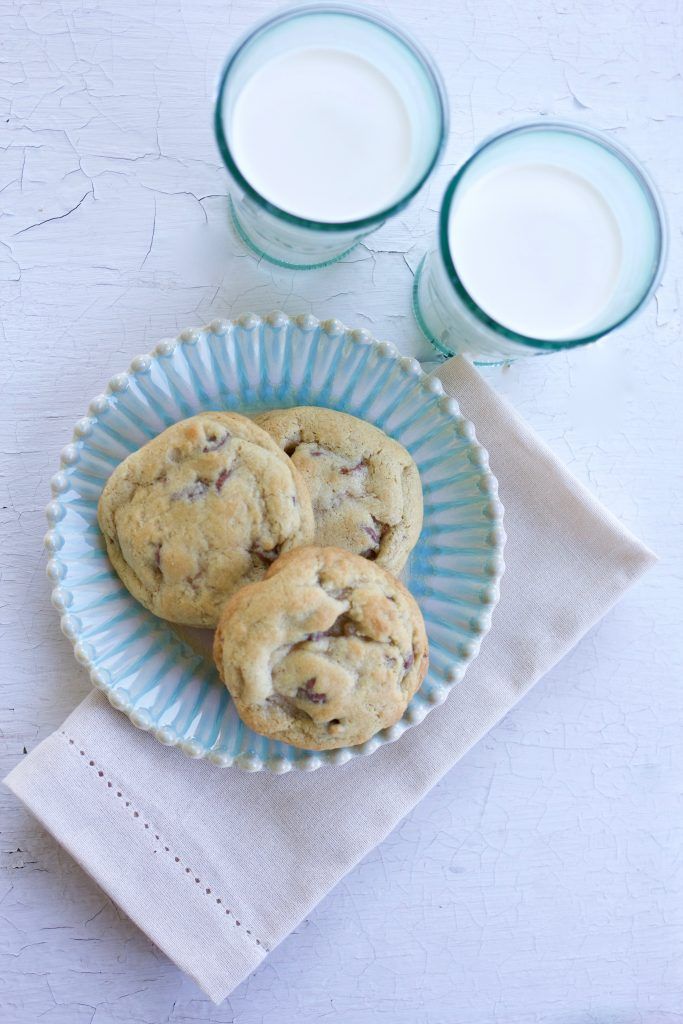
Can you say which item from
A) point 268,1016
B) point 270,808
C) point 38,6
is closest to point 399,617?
point 270,808

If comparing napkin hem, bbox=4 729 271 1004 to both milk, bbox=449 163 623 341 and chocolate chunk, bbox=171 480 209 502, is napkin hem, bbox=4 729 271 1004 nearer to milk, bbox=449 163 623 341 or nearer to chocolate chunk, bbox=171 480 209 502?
chocolate chunk, bbox=171 480 209 502

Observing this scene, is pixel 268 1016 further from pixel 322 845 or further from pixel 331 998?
pixel 322 845

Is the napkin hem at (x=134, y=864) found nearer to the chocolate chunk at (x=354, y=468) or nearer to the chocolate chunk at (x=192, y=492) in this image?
the chocolate chunk at (x=192, y=492)

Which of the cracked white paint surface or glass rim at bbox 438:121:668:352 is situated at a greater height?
glass rim at bbox 438:121:668:352

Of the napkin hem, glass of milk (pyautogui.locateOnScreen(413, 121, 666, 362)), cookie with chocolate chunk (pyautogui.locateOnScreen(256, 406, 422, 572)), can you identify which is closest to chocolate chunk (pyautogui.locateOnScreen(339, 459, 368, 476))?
cookie with chocolate chunk (pyautogui.locateOnScreen(256, 406, 422, 572))

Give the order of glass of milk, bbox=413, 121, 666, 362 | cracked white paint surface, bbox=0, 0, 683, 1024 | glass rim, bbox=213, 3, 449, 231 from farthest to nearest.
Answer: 1. cracked white paint surface, bbox=0, 0, 683, 1024
2. glass of milk, bbox=413, 121, 666, 362
3. glass rim, bbox=213, 3, 449, 231

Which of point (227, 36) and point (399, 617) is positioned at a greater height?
point (227, 36)

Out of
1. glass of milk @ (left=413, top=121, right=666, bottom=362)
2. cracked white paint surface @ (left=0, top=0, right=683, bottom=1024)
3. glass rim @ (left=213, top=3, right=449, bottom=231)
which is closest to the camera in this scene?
glass rim @ (left=213, top=3, right=449, bottom=231)

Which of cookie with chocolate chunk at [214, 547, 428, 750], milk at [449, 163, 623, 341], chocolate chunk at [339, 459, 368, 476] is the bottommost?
cookie with chocolate chunk at [214, 547, 428, 750]
